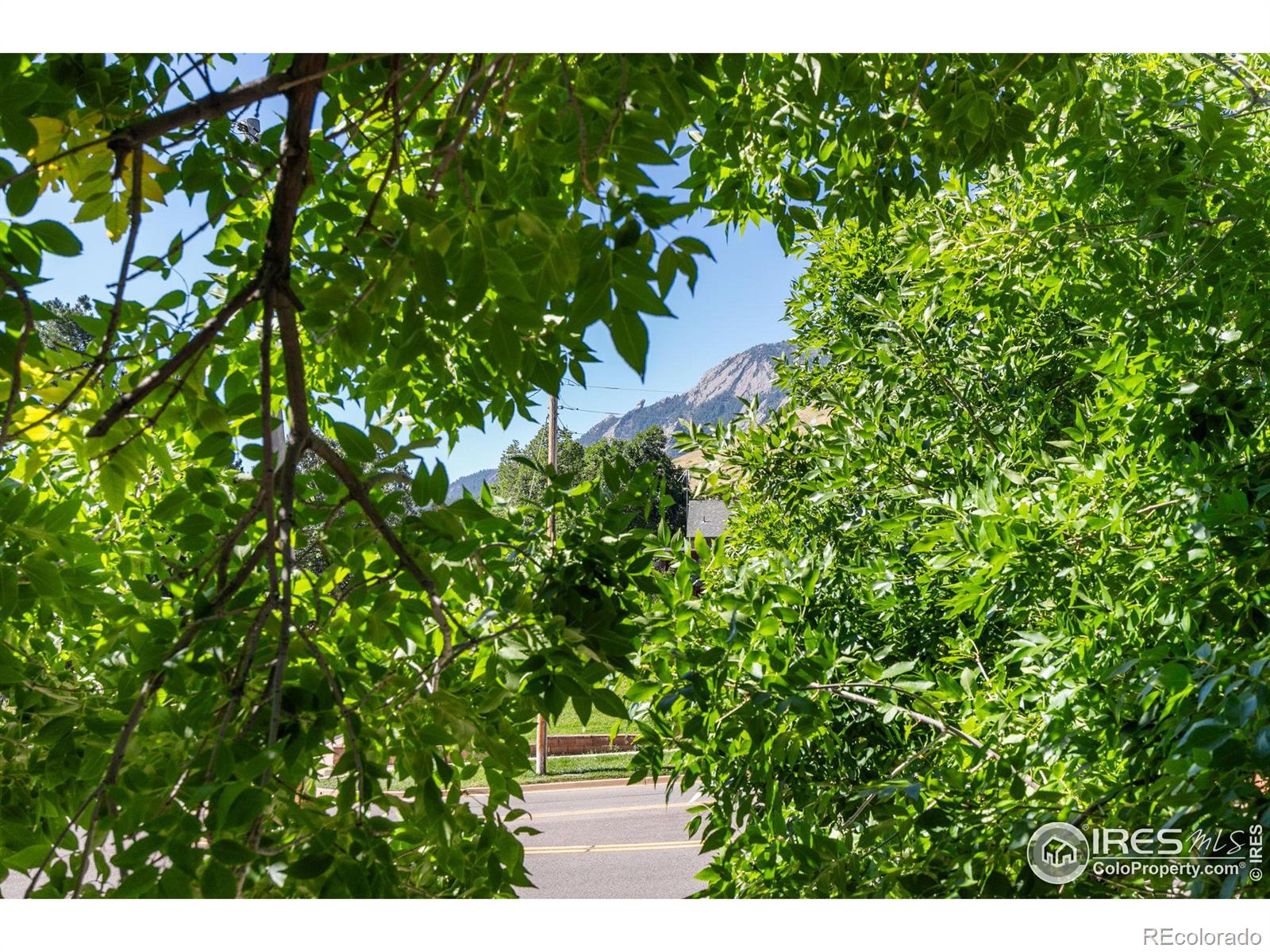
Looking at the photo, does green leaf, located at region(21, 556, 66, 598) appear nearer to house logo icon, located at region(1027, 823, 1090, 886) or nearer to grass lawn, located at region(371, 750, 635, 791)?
house logo icon, located at region(1027, 823, 1090, 886)

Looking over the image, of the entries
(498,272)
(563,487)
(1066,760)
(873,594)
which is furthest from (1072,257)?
(498,272)

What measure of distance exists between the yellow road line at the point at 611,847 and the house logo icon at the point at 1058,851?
29.1ft

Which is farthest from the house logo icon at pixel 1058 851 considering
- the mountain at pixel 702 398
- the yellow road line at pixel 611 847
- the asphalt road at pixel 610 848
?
the mountain at pixel 702 398

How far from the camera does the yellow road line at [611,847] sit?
952 cm

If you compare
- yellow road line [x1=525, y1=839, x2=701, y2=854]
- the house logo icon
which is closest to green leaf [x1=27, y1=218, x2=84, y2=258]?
the house logo icon

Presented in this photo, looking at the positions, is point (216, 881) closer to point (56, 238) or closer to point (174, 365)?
point (174, 365)

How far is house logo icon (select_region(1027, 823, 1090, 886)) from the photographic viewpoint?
1.21 metres

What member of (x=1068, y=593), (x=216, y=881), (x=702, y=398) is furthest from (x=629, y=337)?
(x=702, y=398)

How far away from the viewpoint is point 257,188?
5.48 ft

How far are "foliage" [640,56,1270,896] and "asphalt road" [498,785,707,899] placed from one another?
5.15 meters

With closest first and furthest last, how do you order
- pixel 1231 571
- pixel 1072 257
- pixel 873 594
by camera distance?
pixel 1231 571
pixel 873 594
pixel 1072 257

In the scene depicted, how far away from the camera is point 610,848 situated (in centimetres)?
966

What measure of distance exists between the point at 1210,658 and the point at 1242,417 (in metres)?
0.88
